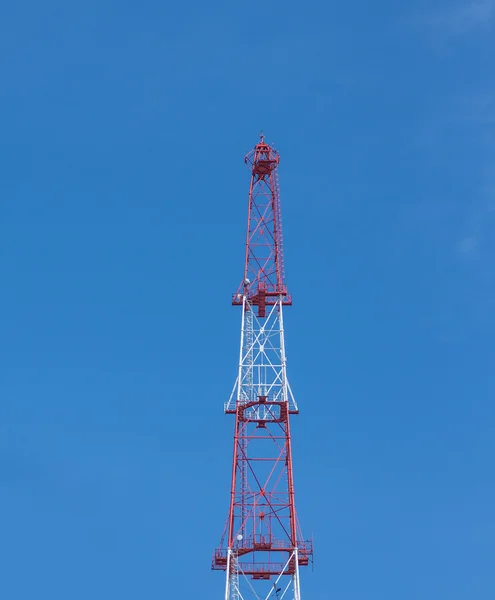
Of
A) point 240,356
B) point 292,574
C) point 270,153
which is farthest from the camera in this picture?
point 270,153

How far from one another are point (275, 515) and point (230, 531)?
15.8 ft

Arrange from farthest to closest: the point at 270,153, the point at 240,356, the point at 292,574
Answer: the point at 270,153
the point at 240,356
the point at 292,574

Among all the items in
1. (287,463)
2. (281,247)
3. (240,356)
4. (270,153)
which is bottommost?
(287,463)

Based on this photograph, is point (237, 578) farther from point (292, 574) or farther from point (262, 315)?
point (262, 315)

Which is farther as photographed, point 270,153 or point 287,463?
point 270,153

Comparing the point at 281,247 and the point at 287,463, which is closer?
the point at 287,463

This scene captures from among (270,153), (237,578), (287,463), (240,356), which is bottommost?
(237,578)

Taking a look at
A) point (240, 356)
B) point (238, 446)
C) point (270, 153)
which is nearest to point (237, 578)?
point (238, 446)

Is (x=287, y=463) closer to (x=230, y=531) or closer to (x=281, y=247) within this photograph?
(x=230, y=531)

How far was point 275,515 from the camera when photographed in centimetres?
13800

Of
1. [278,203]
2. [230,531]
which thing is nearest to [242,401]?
[230,531]

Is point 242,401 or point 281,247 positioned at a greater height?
point 281,247

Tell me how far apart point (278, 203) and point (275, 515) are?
1415 inches

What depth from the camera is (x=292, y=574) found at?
13550 cm
